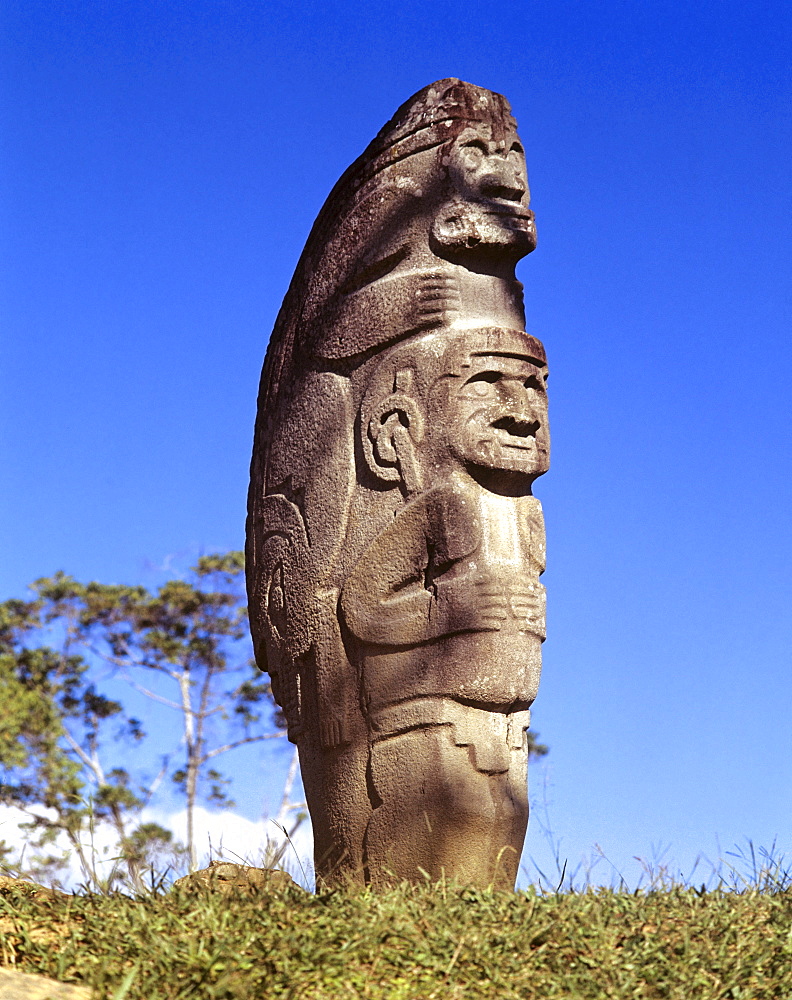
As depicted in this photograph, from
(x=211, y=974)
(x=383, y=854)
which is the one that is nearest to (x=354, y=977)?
(x=211, y=974)

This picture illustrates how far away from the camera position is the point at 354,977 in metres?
2.83

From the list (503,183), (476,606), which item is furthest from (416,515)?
(503,183)

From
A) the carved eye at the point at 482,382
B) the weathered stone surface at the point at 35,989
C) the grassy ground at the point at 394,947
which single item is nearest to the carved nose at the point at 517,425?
the carved eye at the point at 482,382

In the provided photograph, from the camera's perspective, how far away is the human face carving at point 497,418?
453 centimetres

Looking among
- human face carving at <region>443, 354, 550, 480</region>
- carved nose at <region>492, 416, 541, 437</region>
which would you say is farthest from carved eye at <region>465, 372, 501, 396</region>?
carved nose at <region>492, 416, 541, 437</region>

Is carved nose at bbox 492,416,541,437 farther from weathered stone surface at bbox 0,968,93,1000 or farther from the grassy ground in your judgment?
weathered stone surface at bbox 0,968,93,1000

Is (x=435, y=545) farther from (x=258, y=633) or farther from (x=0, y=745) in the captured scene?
(x=0, y=745)

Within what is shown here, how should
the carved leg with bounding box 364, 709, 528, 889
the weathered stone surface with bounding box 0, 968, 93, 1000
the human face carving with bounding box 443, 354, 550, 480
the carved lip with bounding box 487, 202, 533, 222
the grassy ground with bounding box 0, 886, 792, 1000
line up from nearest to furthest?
1. the weathered stone surface with bounding box 0, 968, 93, 1000
2. the grassy ground with bounding box 0, 886, 792, 1000
3. the carved leg with bounding box 364, 709, 528, 889
4. the human face carving with bounding box 443, 354, 550, 480
5. the carved lip with bounding box 487, 202, 533, 222

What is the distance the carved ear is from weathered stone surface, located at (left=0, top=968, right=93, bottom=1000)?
235 cm

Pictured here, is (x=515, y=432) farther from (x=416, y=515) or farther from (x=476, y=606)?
(x=476, y=606)

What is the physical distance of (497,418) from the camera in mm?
4555

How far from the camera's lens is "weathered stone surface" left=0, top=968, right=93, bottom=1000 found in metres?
Result: 2.70

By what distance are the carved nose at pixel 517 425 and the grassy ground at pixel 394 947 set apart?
181cm

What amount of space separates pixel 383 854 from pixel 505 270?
7.71ft
